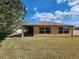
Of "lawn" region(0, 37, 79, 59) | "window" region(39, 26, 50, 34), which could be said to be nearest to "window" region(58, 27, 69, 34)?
"window" region(39, 26, 50, 34)

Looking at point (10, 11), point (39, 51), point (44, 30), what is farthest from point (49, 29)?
point (39, 51)

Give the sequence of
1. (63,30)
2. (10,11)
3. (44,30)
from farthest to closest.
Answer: (63,30), (44,30), (10,11)

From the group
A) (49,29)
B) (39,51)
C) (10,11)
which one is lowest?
(39,51)

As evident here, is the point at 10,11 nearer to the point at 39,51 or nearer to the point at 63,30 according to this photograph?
the point at 39,51

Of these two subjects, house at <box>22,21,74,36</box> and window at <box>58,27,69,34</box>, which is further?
window at <box>58,27,69,34</box>

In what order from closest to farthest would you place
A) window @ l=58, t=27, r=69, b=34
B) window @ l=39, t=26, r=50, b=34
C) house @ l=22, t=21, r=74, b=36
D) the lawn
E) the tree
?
the lawn < the tree < house @ l=22, t=21, r=74, b=36 < window @ l=39, t=26, r=50, b=34 < window @ l=58, t=27, r=69, b=34

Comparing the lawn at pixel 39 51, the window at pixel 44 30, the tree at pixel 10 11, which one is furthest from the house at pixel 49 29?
the lawn at pixel 39 51

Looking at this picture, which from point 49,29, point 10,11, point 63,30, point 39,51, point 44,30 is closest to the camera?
point 39,51

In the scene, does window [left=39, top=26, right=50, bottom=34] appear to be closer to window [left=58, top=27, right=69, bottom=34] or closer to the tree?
window [left=58, top=27, right=69, bottom=34]

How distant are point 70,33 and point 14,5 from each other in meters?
19.1

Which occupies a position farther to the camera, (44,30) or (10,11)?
(44,30)

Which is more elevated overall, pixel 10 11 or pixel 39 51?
pixel 10 11

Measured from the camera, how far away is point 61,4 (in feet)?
165

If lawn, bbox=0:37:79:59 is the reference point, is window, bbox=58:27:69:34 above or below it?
above
